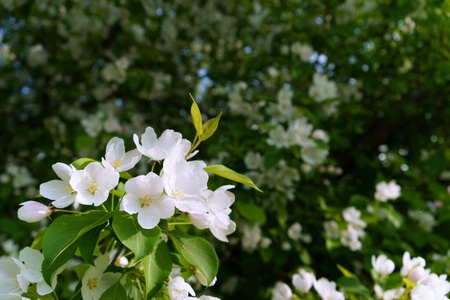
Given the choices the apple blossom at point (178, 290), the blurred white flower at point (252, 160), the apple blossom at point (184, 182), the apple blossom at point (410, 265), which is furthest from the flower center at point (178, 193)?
the blurred white flower at point (252, 160)

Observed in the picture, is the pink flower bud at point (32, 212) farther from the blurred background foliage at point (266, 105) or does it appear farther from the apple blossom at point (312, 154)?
the apple blossom at point (312, 154)

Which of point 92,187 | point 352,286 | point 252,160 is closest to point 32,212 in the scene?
point 92,187

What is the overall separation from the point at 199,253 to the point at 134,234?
192 mm

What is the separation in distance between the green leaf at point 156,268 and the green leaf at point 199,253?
5 centimetres

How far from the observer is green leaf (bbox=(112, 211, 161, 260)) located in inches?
37.3

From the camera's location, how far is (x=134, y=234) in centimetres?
98

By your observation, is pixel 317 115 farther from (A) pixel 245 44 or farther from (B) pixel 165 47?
(B) pixel 165 47

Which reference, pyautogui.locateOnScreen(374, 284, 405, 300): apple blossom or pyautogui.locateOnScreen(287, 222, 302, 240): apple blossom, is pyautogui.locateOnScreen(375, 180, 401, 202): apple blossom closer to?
pyautogui.locateOnScreen(287, 222, 302, 240): apple blossom

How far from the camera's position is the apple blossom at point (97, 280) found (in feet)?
3.47

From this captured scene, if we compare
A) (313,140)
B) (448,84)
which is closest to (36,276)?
(313,140)

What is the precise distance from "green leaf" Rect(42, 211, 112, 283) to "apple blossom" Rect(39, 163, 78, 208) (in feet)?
0.25

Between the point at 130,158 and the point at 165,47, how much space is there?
4025 mm

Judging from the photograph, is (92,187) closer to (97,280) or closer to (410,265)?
(97,280)

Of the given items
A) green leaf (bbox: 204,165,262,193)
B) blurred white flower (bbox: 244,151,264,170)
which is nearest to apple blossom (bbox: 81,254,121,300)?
green leaf (bbox: 204,165,262,193)
